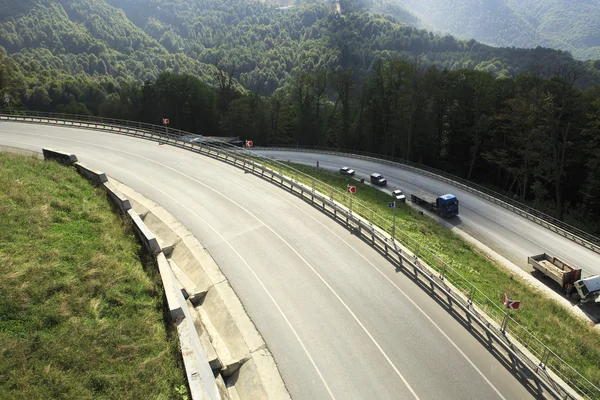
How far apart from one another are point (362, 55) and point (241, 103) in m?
141

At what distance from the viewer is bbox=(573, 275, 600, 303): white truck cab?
22.6 meters

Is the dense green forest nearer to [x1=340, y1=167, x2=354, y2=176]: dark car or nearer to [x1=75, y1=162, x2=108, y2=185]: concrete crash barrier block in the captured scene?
[x1=340, y1=167, x2=354, y2=176]: dark car

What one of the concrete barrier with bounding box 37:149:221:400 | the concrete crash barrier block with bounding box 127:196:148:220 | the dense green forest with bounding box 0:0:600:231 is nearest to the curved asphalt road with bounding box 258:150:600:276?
the dense green forest with bounding box 0:0:600:231

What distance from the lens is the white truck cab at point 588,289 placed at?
22.6 meters

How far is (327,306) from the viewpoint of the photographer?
16.1 metres

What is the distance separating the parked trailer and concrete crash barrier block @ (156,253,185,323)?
25.1 meters

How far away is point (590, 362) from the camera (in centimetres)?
1652

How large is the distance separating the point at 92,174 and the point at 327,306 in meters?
17.4

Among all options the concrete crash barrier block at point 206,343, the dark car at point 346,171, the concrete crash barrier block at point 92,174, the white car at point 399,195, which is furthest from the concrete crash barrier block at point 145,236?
the dark car at point 346,171

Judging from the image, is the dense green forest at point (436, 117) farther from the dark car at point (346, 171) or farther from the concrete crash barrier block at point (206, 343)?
the concrete crash barrier block at point (206, 343)

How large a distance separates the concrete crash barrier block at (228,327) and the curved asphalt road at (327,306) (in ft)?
1.51

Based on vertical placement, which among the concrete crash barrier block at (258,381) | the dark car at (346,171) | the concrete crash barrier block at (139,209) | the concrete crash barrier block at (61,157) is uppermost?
the concrete crash barrier block at (61,157)

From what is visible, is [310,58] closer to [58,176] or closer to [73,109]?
[73,109]

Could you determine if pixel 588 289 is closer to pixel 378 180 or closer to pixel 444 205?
pixel 444 205
